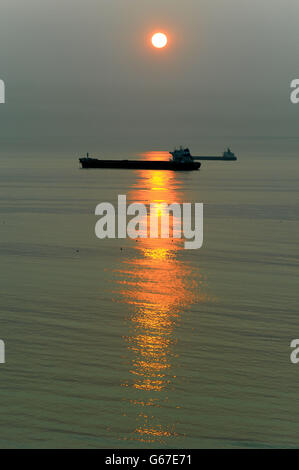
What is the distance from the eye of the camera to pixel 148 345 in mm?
22219

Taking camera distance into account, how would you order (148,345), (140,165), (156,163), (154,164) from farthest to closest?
(140,165), (156,163), (154,164), (148,345)

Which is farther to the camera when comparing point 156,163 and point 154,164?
point 156,163

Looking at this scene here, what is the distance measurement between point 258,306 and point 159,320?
14.1ft

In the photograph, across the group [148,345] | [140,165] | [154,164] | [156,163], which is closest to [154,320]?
[148,345]

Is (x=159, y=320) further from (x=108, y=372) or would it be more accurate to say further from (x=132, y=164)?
(x=132, y=164)

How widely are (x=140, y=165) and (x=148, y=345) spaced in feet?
558

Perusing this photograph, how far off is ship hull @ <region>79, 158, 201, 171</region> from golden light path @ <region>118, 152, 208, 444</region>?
13440 cm

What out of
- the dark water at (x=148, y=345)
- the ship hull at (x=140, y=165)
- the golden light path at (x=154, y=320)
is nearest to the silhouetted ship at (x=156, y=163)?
the ship hull at (x=140, y=165)

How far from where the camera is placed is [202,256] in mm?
40938

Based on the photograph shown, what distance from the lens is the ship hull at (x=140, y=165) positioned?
180000mm

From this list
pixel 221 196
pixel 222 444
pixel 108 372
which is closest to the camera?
pixel 222 444

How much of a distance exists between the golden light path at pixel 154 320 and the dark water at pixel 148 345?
5 centimetres

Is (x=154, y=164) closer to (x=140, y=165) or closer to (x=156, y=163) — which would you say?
(x=156, y=163)
